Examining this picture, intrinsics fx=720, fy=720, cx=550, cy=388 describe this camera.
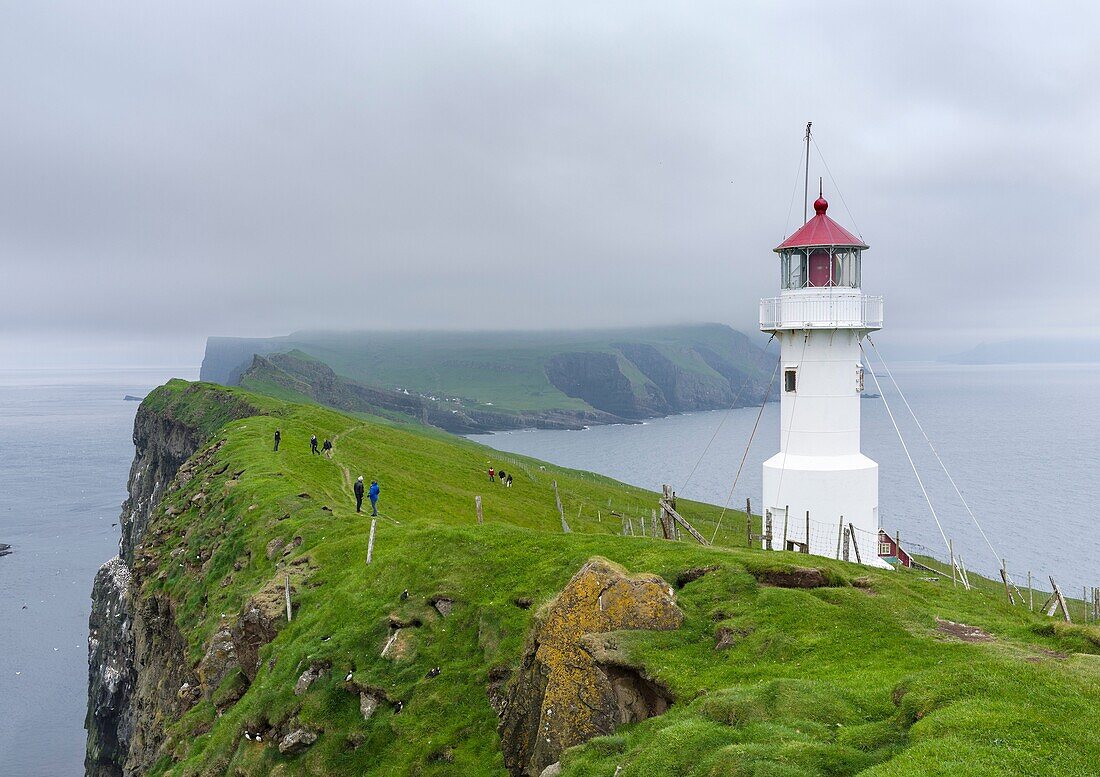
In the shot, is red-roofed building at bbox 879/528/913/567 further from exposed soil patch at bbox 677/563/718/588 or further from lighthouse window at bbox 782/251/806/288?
exposed soil patch at bbox 677/563/718/588

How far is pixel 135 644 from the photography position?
151ft

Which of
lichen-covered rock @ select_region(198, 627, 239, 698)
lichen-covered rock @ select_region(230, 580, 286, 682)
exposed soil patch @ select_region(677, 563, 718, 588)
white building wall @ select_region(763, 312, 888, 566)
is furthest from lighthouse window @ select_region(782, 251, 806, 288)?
lichen-covered rock @ select_region(198, 627, 239, 698)

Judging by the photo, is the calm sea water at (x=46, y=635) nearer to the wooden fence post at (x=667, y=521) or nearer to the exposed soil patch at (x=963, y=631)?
the wooden fence post at (x=667, y=521)

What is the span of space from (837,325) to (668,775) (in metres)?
23.8

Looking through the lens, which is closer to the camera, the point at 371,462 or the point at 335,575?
the point at 335,575

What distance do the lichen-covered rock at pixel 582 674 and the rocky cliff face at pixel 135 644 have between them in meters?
22.7

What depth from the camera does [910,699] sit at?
11828 mm

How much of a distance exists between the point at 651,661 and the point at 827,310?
2098 centimetres

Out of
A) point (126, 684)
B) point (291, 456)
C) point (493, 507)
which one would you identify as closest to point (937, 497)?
point (493, 507)

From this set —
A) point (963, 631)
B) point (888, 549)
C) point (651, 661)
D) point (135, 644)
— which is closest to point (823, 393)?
point (888, 549)

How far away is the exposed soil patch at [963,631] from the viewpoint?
1557 cm

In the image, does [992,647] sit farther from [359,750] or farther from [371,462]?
[371,462]

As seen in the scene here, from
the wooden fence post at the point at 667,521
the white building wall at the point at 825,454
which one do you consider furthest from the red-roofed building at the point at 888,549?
the wooden fence post at the point at 667,521

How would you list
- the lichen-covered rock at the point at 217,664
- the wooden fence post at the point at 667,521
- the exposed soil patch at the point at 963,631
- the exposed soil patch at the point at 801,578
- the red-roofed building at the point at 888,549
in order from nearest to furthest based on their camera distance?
1. the exposed soil patch at the point at 963,631
2. the exposed soil patch at the point at 801,578
3. the lichen-covered rock at the point at 217,664
4. the wooden fence post at the point at 667,521
5. the red-roofed building at the point at 888,549
